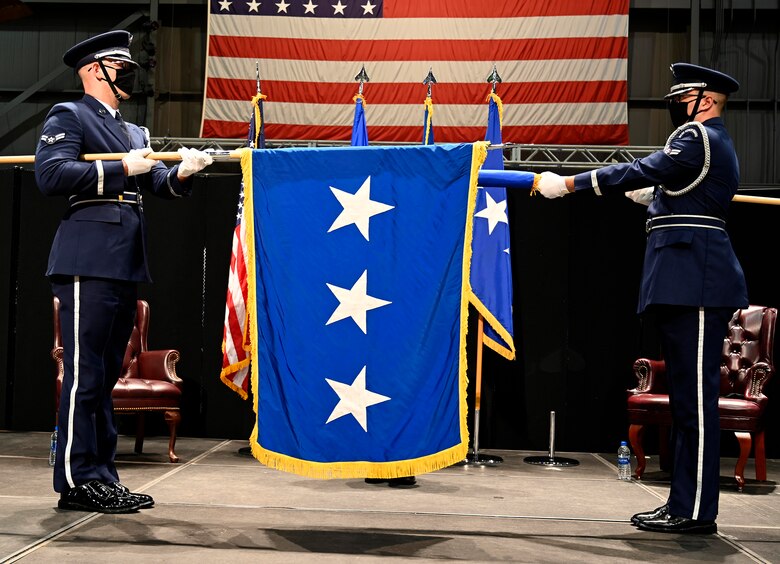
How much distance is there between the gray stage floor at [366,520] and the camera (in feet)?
10.4

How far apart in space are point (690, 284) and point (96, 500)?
261 centimetres

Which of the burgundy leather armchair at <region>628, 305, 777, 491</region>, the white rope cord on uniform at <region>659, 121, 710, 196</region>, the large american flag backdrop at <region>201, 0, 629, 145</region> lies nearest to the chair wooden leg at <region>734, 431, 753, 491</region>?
the burgundy leather armchair at <region>628, 305, 777, 491</region>

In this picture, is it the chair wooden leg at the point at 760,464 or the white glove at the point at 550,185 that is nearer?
the white glove at the point at 550,185

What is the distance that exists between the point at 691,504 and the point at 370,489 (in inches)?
66.2

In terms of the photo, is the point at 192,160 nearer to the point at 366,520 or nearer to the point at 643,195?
the point at 366,520

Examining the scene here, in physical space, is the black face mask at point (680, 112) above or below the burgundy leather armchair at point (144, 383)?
above

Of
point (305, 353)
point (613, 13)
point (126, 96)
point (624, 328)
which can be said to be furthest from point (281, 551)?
point (613, 13)

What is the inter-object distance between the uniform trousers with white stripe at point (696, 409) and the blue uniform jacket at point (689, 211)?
102 millimetres

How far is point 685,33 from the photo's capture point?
36.4 feet

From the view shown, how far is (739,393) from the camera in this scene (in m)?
5.77

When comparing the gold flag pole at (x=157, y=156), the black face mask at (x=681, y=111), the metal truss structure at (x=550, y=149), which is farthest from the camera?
the metal truss structure at (x=550, y=149)

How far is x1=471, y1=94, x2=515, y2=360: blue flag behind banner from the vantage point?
6023 mm

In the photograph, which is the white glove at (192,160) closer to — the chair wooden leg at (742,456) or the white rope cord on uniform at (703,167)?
the white rope cord on uniform at (703,167)

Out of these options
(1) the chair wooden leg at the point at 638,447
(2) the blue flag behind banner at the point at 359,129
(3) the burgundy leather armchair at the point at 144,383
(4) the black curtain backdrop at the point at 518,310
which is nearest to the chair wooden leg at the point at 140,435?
(3) the burgundy leather armchair at the point at 144,383
